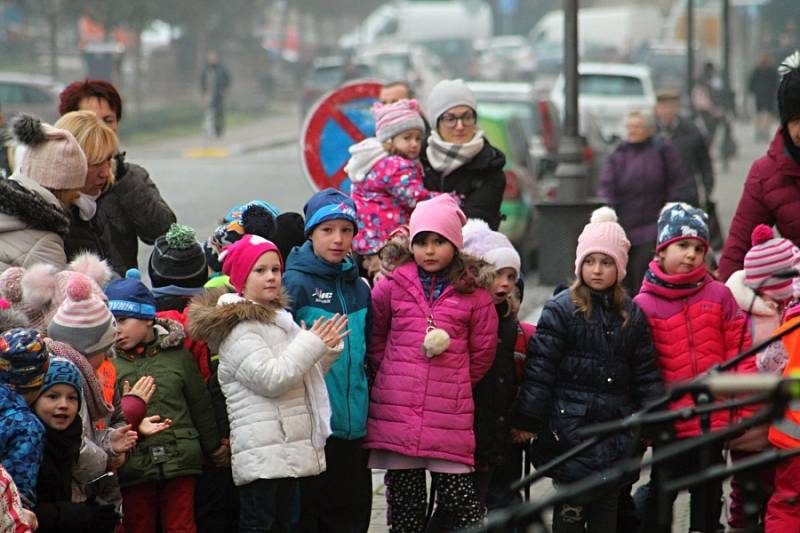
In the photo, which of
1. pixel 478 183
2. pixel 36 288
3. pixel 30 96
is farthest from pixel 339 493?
pixel 30 96

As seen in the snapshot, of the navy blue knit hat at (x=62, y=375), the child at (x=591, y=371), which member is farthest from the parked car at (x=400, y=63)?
the navy blue knit hat at (x=62, y=375)

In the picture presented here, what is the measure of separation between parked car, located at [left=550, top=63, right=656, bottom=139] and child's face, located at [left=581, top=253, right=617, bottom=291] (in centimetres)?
2405

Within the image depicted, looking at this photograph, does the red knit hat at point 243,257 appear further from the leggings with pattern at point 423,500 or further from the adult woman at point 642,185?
the adult woman at point 642,185

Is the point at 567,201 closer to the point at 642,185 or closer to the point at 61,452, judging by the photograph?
the point at 642,185

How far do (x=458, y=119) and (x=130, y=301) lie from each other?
2640 mm

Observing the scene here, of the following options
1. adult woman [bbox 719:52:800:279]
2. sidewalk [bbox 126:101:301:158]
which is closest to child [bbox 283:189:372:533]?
adult woman [bbox 719:52:800:279]

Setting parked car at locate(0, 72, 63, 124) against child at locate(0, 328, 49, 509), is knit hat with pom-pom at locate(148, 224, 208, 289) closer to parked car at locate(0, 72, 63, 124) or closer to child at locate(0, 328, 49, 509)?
child at locate(0, 328, 49, 509)

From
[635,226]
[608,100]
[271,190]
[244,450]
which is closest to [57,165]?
[244,450]

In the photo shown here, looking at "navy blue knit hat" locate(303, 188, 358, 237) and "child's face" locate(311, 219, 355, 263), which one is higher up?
"navy blue knit hat" locate(303, 188, 358, 237)

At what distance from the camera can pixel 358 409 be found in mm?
6281

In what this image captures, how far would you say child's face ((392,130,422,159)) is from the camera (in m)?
7.96

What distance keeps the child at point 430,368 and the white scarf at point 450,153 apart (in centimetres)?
149

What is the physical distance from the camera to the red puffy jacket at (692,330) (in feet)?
21.1

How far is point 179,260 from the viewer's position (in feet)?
21.5
